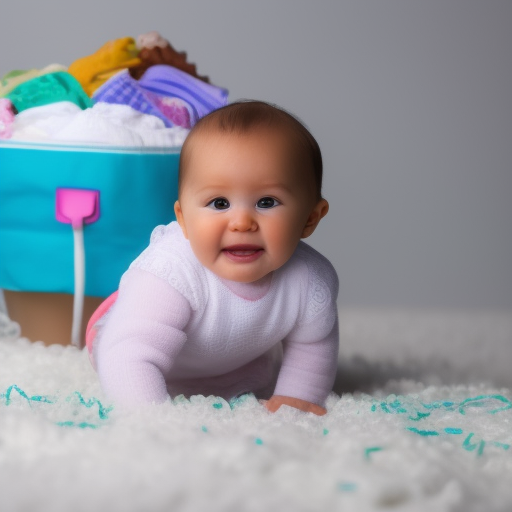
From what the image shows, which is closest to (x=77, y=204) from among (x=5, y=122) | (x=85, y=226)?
(x=85, y=226)

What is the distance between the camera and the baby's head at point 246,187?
131 cm

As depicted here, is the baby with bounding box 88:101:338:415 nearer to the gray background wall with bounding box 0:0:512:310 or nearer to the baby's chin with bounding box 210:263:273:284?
the baby's chin with bounding box 210:263:273:284

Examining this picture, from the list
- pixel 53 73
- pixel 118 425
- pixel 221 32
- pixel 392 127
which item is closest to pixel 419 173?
pixel 392 127

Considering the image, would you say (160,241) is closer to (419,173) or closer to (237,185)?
(237,185)

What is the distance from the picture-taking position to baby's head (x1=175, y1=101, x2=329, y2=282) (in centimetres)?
131

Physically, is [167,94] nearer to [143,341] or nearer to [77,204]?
[77,204]

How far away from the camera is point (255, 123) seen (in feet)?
4.36

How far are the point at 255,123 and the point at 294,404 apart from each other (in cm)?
42

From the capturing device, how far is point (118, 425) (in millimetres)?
1120

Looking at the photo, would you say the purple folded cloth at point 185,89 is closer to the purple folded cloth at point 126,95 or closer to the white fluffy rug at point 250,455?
the purple folded cloth at point 126,95

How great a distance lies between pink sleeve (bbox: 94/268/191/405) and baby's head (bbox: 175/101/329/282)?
80 mm

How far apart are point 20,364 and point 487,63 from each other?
1875 millimetres

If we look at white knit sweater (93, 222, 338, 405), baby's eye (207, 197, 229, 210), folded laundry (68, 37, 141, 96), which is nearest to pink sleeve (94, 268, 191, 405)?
white knit sweater (93, 222, 338, 405)

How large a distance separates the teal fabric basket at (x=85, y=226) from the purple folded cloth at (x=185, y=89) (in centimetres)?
15
